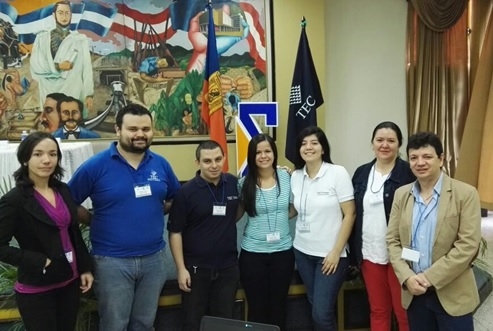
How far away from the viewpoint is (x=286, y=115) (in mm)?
4480

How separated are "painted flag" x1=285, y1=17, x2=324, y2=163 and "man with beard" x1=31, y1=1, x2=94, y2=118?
211 cm

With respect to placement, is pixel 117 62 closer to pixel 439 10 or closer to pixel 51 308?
pixel 51 308

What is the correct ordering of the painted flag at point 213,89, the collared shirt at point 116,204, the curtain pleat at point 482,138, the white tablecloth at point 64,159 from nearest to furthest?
the collared shirt at point 116,204, the white tablecloth at point 64,159, the curtain pleat at point 482,138, the painted flag at point 213,89

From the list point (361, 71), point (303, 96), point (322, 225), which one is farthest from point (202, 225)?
point (361, 71)

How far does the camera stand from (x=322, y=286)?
2094 mm

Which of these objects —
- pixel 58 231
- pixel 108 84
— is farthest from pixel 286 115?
pixel 58 231

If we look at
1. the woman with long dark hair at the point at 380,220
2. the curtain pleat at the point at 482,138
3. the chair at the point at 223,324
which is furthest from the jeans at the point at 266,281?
the curtain pleat at the point at 482,138

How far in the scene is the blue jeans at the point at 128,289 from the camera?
6.05 feet

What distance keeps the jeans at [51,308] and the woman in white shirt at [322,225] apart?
3.67 feet

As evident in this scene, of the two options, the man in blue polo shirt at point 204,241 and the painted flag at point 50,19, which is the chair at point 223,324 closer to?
the man in blue polo shirt at point 204,241

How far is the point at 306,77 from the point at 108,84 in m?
2.06

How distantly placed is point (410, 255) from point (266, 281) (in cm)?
74

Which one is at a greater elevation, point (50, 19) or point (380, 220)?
point (50, 19)

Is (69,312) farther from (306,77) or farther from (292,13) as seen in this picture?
(292,13)
